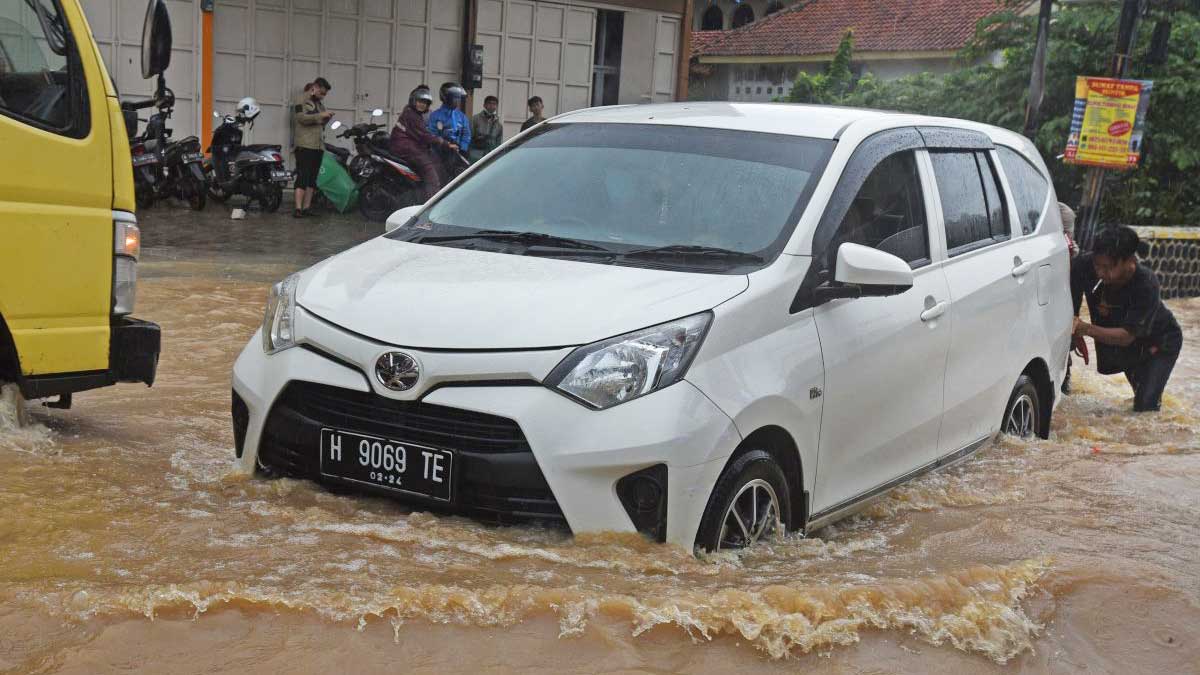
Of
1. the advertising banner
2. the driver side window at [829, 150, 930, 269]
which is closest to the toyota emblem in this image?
the driver side window at [829, 150, 930, 269]

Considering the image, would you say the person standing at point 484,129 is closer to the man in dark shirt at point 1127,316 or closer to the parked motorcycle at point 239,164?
the parked motorcycle at point 239,164

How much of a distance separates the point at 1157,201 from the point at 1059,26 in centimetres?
281

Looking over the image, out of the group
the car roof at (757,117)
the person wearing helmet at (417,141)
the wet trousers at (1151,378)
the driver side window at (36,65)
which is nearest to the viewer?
the driver side window at (36,65)

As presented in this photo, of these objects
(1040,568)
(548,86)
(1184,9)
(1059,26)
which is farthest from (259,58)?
(1040,568)

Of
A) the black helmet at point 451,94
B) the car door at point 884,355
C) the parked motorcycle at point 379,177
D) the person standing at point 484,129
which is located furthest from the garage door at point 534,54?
the car door at point 884,355

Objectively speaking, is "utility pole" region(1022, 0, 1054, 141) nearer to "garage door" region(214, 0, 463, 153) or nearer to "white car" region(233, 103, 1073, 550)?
"garage door" region(214, 0, 463, 153)

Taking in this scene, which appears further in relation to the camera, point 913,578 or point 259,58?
point 259,58

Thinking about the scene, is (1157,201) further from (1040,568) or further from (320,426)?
(320,426)

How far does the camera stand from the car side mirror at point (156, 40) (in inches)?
215

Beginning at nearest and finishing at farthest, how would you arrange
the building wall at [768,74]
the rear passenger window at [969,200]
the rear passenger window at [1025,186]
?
1. the rear passenger window at [969,200]
2. the rear passenger window at [1025,186]
3. the building wall at [768,74]

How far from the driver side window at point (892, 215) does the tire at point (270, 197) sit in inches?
468

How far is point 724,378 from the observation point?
3.97 meters

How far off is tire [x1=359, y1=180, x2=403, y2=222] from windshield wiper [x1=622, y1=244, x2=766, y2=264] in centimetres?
1221

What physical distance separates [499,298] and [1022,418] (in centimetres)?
320
